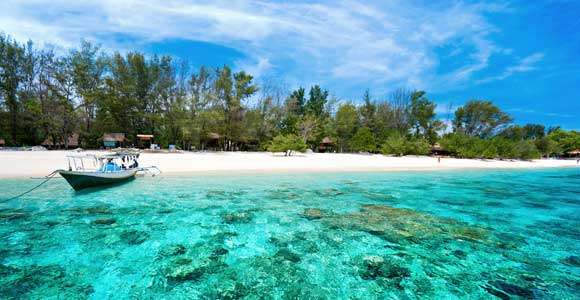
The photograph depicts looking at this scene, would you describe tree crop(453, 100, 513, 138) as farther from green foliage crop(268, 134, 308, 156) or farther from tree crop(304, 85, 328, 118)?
→ green foliage crop(268, 134, 308, 156)

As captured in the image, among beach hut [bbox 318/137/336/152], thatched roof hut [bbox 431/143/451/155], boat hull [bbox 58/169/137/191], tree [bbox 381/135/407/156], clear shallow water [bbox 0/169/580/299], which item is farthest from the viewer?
beach hut [bbox 318/137/336/152]

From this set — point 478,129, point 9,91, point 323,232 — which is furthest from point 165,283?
point 478,129

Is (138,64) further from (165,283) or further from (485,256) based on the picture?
(485,256)

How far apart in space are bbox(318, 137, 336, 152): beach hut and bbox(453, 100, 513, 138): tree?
30.2 meters

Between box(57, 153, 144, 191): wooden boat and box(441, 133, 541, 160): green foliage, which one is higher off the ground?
box(441, 133, 541, 160): green foliage

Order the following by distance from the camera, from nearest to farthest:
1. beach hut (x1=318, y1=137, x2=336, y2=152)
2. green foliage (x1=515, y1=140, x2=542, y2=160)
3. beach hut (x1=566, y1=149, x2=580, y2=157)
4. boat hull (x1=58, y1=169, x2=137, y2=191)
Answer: boat hull (x1=58, y1=169, x2=137, y2=191)
green foliage (x1=515, y1=140, x2=542, y2=160)
beach hut (x1=318, y1=137, x2=336, y2=152)
beach hut (x1=566, y1=149, x2=580, y2=157)

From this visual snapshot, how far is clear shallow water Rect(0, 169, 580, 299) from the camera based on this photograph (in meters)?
3.78

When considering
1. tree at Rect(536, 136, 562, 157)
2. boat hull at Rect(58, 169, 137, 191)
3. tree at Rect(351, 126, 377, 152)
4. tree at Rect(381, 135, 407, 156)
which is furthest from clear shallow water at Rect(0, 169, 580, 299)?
tree at Rect(536, 136, 562, 157)

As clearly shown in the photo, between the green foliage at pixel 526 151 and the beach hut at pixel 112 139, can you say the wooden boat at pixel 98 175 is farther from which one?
the green foliage at pixel 526 151

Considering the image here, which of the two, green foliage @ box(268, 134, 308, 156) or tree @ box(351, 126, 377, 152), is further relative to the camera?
tree @ box(351, 126, 377, 152)

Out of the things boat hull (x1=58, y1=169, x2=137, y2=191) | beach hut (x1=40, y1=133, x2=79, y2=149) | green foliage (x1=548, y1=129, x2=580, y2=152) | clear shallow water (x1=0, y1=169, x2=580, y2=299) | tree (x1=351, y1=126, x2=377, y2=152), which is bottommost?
clear shallow water (x1=0, y1=169, x2=580, y2=299)

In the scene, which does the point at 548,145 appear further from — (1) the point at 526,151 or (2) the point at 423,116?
(2) the point at 423,116

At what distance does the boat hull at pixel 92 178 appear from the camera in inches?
395

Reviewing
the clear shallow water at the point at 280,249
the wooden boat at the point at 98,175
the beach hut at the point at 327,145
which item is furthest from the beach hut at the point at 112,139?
the beach hut at the point at 327,145
